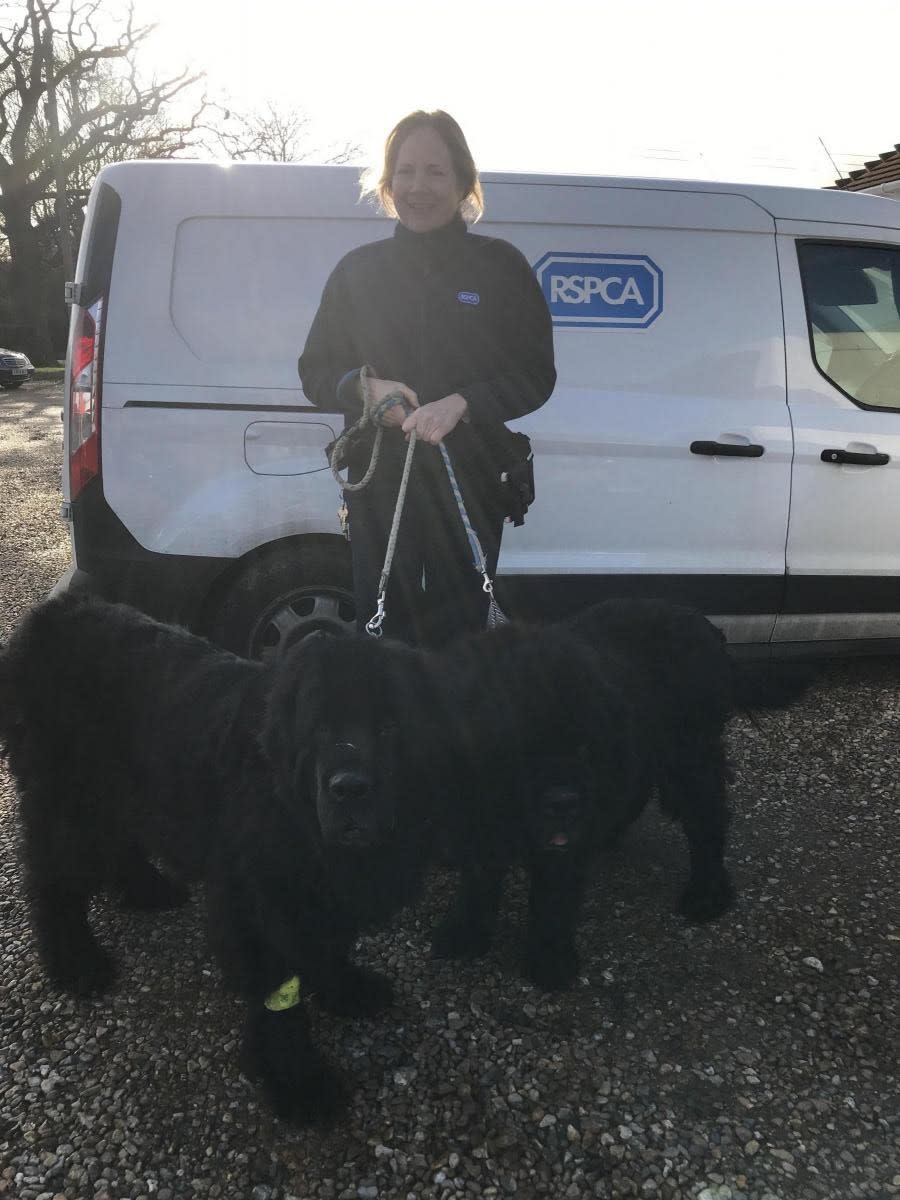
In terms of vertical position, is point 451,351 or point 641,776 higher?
point 451,351

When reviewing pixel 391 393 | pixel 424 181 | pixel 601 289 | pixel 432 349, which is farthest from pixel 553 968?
pixel 601 289

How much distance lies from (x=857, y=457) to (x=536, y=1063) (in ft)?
9.79

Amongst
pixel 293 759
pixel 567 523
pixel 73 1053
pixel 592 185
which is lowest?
pixel 73 1053

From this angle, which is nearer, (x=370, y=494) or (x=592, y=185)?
(x=370, y=494)

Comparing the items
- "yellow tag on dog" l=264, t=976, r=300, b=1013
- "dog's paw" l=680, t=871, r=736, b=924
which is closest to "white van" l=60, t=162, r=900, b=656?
"dog's paw" l=680, t=871, r=736, b=924

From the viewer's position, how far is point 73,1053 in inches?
84.4

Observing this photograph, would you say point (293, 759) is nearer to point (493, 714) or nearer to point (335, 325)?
point (493, 714)

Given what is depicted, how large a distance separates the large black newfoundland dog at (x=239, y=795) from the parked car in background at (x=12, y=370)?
25001 millimetres

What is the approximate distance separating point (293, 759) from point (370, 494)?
0.98 metres

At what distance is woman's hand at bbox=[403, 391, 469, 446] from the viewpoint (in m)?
2.38

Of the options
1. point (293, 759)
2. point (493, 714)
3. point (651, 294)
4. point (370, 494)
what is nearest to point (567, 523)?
point (651, 294)

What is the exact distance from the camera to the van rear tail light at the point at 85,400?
3.40m

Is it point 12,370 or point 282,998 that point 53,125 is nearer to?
point 12,370

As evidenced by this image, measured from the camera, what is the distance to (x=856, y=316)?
4043 millimetres
